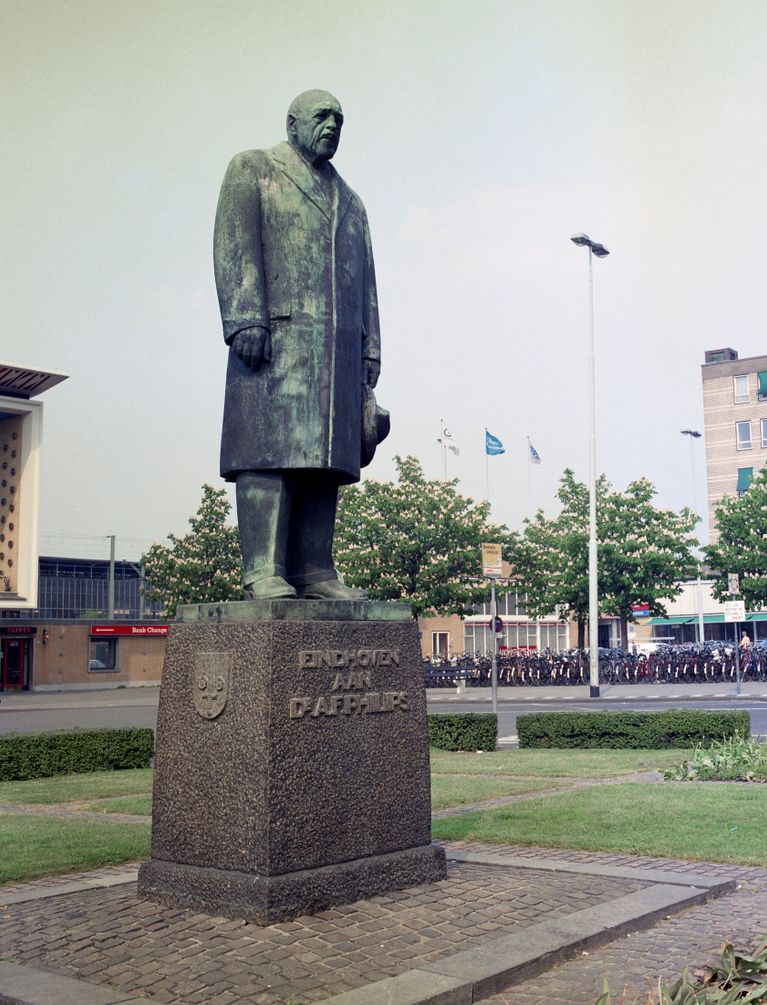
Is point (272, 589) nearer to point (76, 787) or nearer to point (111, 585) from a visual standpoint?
point (76, 787)

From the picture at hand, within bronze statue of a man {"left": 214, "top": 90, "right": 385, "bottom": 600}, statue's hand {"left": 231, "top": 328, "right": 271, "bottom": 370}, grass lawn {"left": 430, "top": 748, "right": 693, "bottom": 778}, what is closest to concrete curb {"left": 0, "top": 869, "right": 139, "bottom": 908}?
bronze statue of a man {"left": 214, "top": 90, "right": 385, "bottom": 600}

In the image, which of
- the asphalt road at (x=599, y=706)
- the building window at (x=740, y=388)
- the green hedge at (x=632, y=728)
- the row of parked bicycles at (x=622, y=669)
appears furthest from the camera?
the building window at (x=740, y=388)

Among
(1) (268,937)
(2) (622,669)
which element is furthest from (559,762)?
(2) (622,669)

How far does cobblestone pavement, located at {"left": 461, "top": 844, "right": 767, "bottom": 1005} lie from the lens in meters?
4.71

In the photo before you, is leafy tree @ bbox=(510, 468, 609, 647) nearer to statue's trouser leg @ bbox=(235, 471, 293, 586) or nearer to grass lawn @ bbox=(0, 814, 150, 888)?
grass lawn @ bbox=(0, 814, 150, 888)

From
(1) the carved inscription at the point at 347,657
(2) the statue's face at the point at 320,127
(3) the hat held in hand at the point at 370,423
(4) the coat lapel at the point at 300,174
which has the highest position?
(2) the statue's face at the point at 320,127

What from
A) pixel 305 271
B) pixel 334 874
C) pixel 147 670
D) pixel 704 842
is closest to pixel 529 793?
pixel 704 842

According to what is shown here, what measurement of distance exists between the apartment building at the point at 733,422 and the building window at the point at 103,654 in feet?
127

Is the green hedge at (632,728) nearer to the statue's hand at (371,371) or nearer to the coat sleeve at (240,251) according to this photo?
the statue's hand at (371,371)

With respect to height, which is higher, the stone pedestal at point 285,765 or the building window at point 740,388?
the building window at point 740,388

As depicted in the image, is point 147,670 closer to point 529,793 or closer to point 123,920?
point 529,793

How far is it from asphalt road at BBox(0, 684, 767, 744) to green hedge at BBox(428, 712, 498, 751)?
77.8 inches

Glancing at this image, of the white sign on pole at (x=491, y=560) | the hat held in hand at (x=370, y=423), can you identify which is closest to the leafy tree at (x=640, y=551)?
the white sign on pole at (x=491, y=560)

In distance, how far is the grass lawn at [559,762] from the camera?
13656 millimetres
